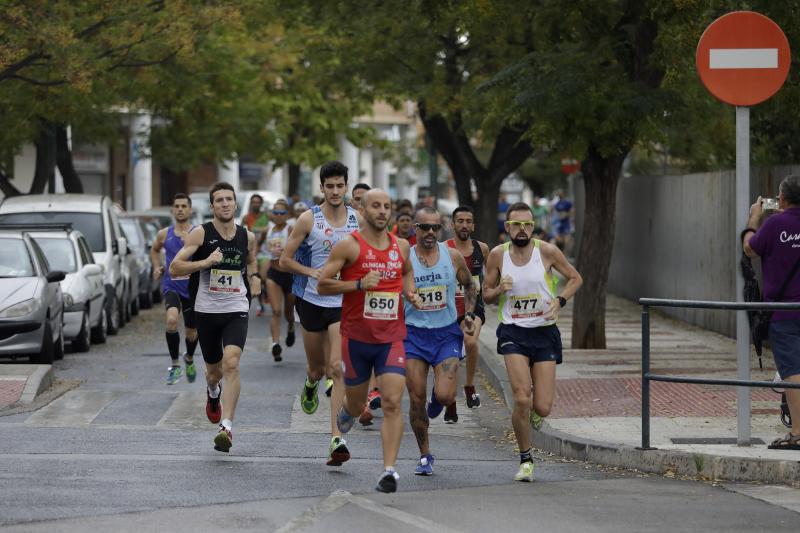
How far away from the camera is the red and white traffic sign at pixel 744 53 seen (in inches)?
432

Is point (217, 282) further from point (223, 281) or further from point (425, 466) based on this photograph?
point (425, 466)

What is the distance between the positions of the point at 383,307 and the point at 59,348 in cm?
962

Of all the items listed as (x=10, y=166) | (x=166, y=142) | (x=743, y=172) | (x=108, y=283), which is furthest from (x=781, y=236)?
(x=10, y=166)

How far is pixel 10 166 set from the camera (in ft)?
134

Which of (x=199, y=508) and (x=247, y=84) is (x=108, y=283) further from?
(x=247, y=84)

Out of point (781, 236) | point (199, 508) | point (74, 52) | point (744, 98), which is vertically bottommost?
point (199, 508)

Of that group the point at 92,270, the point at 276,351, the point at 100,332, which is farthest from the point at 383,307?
Result: the point at 100,332

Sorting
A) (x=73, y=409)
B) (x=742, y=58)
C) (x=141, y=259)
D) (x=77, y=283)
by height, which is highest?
(x=742, y=58)

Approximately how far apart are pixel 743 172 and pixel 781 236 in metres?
0.52

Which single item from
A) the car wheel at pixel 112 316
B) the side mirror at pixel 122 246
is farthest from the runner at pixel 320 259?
the side mirror at pixel 122 246

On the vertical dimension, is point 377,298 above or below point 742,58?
below

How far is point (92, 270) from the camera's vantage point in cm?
2042

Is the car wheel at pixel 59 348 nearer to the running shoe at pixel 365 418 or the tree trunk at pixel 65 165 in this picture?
the running shoe at pixel 365 418

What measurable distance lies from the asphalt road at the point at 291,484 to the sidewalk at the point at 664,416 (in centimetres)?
22
